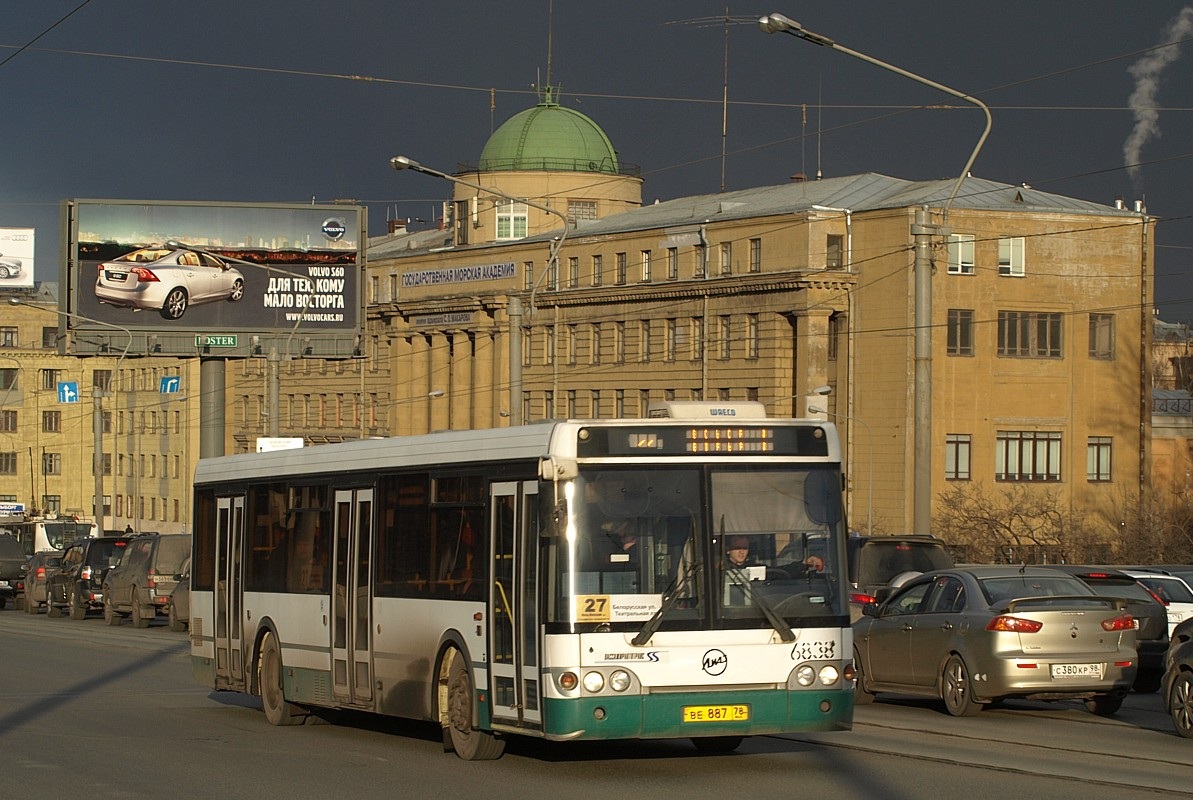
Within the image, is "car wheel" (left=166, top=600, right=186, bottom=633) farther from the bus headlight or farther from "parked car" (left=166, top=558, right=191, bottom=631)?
the bus headlight

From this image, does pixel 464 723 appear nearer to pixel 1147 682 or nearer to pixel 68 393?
pixel 1147 682

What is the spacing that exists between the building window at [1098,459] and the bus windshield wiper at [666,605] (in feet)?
Result: 215

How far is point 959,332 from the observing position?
73062mm

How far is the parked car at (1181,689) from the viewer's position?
15859 mm

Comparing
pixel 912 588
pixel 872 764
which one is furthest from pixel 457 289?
pixel 872 764

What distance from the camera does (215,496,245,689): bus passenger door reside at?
60.7 feet

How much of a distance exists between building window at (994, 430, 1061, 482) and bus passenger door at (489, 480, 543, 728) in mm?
62037

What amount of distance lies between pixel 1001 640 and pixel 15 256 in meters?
98.3

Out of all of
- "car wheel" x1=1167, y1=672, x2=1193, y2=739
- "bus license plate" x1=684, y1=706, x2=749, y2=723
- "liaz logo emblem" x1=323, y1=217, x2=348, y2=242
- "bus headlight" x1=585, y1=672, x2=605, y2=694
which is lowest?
"car wheel" x1=1167, y1=672, x2=1193, y2=739

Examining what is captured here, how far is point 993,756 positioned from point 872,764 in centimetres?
120

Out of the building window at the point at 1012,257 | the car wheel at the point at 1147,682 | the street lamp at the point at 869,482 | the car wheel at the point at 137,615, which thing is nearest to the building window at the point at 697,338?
the street lamp at the point at 869,482

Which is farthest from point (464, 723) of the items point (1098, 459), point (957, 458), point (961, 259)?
point (1098, 459)

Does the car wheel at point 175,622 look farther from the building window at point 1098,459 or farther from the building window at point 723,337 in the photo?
the building window at point 1098,459

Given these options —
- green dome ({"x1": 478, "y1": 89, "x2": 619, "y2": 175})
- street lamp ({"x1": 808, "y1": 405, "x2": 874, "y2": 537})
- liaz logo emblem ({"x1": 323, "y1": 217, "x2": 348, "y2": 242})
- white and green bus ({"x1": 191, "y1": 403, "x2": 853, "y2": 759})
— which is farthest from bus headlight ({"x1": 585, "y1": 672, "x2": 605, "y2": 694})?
green dome ({"x1": 478, "y1": 89, "x2": 619, "y2": 175})
